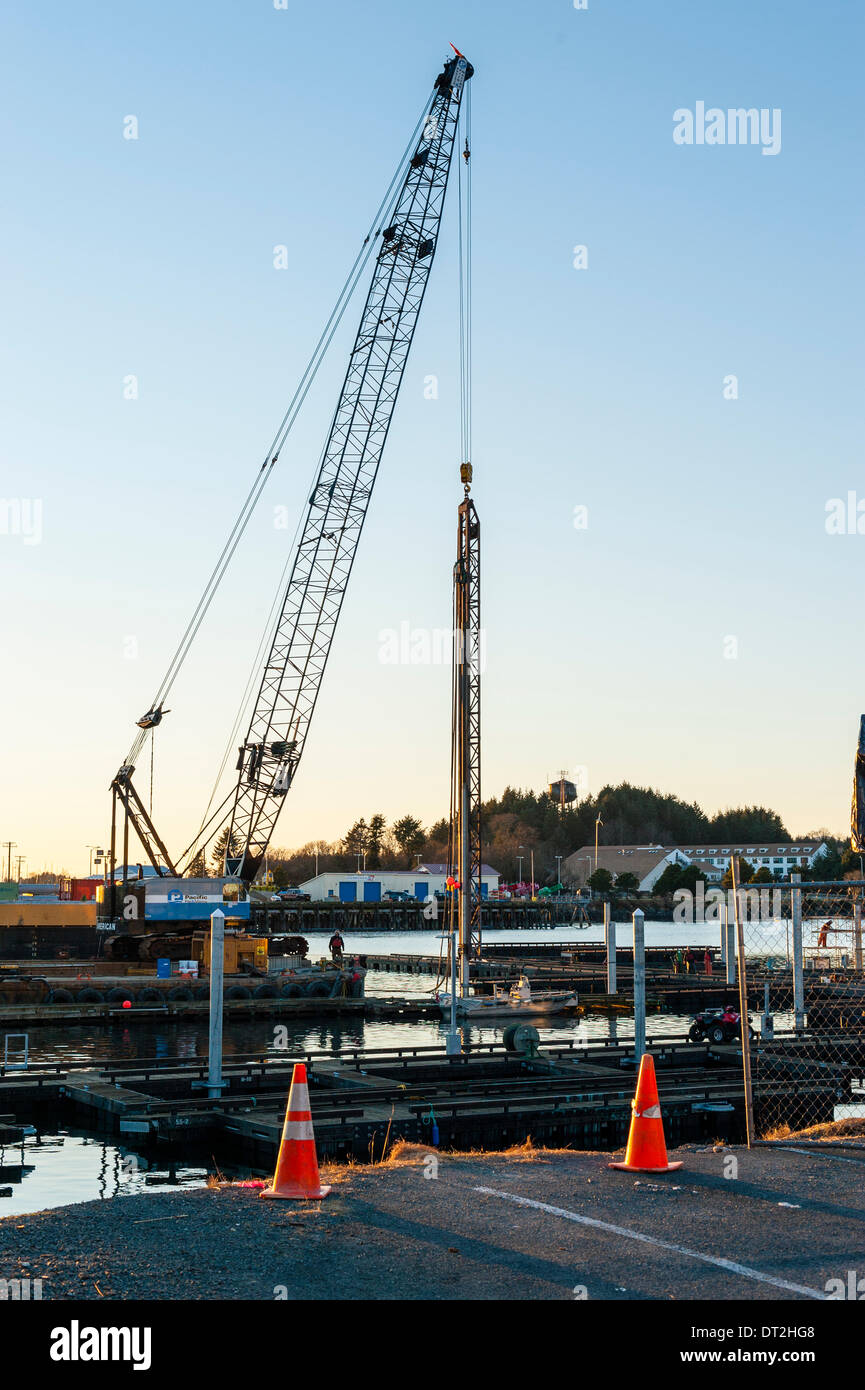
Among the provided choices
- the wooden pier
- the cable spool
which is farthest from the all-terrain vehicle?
the cable spool

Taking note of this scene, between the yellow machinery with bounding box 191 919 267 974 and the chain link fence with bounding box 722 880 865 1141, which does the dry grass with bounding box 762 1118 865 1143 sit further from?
the yellow machinery with bounding box 191 919 267 974

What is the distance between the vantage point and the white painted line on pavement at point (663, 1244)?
9.17m

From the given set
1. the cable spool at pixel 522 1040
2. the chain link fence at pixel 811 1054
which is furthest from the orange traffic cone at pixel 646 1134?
the cable spool at pixel 522 1040

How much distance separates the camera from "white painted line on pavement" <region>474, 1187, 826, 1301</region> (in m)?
9.17

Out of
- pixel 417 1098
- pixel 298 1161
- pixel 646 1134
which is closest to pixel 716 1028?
pixel 417 1098

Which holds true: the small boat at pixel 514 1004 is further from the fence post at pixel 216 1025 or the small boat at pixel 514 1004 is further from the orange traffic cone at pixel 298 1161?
the orange traffic cone at pixel 298 1161

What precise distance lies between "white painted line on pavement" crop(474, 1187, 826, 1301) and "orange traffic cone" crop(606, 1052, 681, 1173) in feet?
5.65

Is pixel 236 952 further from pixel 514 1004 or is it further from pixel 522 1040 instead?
pixel 522 1040

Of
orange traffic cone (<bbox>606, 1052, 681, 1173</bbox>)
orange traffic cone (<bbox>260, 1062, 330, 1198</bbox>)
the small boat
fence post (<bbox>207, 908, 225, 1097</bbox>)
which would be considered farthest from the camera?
the small boat

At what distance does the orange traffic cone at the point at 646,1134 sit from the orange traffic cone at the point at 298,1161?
10.6 ft

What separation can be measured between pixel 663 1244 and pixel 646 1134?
3.27m
